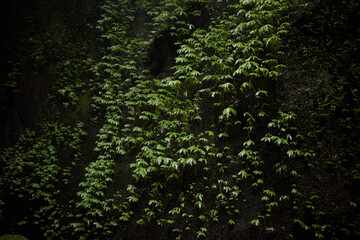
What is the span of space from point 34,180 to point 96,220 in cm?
255

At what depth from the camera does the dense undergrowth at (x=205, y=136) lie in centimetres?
353

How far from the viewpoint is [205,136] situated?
16.5ft

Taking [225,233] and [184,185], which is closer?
[225,233]

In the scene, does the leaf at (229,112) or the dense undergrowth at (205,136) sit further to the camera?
the leaf at (229,112)

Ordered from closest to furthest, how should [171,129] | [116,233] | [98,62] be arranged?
[116,233], [171,129], [98,62]

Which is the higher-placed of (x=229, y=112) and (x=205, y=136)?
(x=229, y=112)

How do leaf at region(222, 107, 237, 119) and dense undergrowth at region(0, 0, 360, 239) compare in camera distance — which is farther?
leaf at region(222, 107, 237, 119)

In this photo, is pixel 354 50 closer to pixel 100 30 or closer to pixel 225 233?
pixel 225 233

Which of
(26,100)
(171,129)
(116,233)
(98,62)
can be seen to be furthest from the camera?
(98,62)

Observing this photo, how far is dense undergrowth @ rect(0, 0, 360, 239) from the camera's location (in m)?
3.53

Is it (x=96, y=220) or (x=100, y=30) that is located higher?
(x=100, y=30)

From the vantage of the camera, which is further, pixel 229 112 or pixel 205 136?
pixel 205 136

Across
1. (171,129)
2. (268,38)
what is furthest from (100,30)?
(268,38)

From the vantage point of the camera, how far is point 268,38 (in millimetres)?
4551
